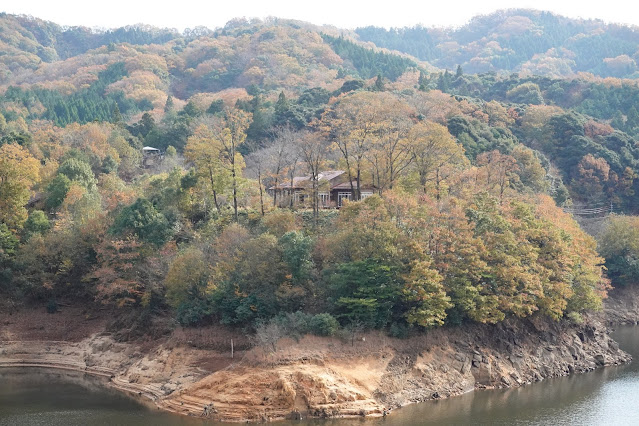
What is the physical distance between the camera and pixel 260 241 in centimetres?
3938

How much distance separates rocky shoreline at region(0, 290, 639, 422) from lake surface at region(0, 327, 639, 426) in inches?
33.7

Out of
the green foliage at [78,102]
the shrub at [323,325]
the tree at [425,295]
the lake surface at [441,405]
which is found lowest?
the lake surface at [441,405]

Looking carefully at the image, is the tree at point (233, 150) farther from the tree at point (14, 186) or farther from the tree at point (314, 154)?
the tree at point (14, 186)

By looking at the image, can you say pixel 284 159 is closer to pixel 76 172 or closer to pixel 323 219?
pixel 323 219

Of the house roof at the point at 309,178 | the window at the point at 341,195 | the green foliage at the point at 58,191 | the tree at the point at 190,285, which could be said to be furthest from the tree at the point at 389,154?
the green foliage at the point at 58,191

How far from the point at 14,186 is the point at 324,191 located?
2194 cm

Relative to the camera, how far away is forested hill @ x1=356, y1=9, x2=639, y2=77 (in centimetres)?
16112

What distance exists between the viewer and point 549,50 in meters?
179

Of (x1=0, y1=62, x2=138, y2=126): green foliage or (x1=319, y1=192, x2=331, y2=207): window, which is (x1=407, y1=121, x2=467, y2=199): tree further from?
(x1=0, y1=62, x2=138, y2=126): green foliage

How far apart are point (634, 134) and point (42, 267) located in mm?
71110

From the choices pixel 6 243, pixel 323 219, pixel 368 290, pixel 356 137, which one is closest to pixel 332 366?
pixel 368 290

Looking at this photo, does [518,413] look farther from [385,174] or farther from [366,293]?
[385,174]

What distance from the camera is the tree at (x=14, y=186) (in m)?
49.4

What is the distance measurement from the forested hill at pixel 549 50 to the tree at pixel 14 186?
125 metres
